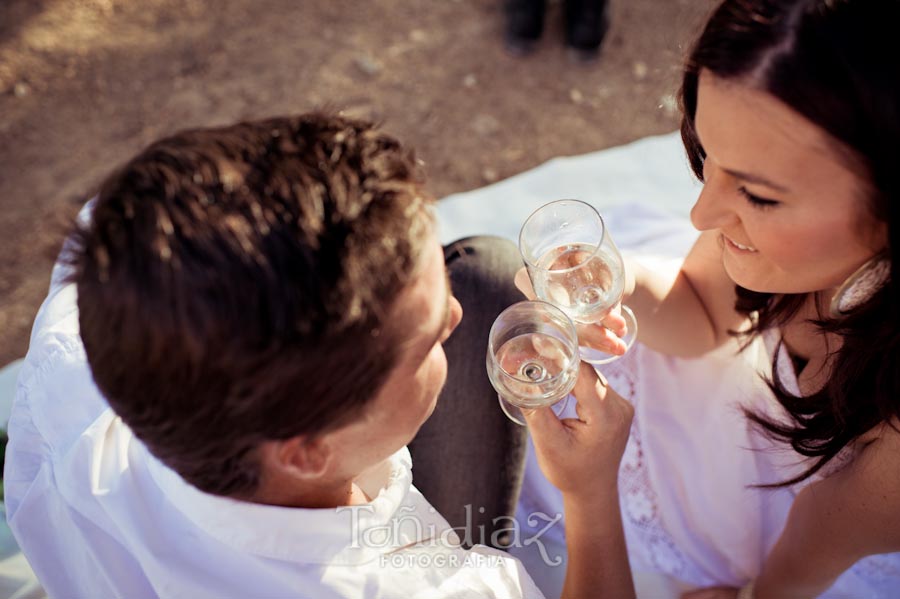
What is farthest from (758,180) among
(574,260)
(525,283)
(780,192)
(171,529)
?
(171,529)

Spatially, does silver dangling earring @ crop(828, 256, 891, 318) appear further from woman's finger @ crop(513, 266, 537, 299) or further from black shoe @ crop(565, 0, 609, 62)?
black shoe @ crop(565, 0, 609, 62)

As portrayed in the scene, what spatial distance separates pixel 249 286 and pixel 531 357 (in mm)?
1071

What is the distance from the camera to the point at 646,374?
265 cm

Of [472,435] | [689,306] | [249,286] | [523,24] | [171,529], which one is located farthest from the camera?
[523,24]

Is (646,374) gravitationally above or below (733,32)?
below

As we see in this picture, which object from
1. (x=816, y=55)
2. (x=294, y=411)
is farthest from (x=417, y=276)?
(x=816, y=55)

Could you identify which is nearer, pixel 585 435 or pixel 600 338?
pixel 585 435

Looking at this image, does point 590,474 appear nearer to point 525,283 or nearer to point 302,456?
point 525,283

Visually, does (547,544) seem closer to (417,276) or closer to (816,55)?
(417,276)

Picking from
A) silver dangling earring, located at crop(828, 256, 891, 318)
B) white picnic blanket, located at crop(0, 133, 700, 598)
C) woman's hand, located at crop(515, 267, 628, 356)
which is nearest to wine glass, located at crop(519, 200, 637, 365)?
woman's hand, located at crop(515, 267, 628, 356)

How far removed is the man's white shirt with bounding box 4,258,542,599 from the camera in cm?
161

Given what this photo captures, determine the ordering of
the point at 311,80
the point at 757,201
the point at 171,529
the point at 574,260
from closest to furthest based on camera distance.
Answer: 1. the point at 171,529
2. the point at 757,201
3. the point at 574,260
4. the point at 311,80

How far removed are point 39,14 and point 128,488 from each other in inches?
180

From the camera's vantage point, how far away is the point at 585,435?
1970mm
